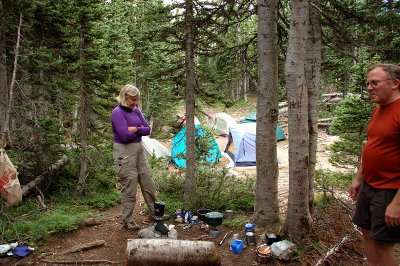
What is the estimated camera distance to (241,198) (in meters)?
7.36

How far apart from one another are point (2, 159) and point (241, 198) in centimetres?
464

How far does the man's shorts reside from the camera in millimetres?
2914

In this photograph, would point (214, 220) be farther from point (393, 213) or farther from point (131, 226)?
point (393, 213)

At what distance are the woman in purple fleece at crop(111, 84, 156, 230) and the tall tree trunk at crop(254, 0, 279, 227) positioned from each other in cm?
192

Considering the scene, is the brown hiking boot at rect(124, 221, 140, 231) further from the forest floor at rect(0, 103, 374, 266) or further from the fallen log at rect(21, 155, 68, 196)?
the fallen log at rect(21, 155, 68, 196)

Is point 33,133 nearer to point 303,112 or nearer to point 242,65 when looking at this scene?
point 242,65

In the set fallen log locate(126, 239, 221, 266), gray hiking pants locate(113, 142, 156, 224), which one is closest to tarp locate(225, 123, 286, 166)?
gray hiking pants locate(113, 142, 156, 224)

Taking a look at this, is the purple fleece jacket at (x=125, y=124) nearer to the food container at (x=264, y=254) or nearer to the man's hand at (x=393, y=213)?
the food container at (x=264, y=254)

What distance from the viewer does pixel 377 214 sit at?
2.98 m

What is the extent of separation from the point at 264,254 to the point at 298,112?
6.36 feet

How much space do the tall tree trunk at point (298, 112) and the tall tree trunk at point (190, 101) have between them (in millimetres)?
3041

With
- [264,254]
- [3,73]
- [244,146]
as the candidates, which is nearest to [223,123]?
[244,146]

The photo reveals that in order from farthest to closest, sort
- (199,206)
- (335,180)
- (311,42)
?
(335,180), (199,206), (311,42)

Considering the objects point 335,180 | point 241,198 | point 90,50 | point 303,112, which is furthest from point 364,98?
point 90,50
